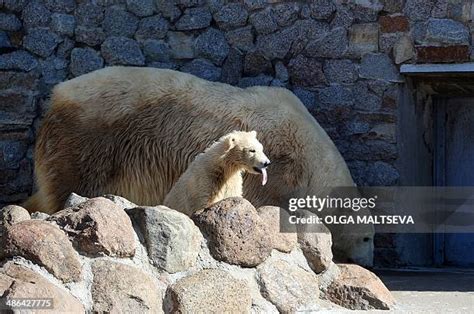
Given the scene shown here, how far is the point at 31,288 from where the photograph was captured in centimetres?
409

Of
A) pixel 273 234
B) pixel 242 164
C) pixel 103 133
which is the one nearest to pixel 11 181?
pixel 103 133

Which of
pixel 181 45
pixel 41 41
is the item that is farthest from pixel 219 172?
pixel 41 41

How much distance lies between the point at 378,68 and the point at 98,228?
4.45 m

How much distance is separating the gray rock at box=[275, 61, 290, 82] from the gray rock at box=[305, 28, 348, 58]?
0.23 metres

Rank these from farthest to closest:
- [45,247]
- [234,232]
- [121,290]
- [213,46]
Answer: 1. [213,46]
2. [234,232]
3. [121,290]
4. [45,247]

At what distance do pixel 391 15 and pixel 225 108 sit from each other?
154 cm

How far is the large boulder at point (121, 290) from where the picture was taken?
443 cm

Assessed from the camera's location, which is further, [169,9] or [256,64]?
[169,9]

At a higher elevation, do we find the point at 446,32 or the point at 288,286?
the point at 446,32

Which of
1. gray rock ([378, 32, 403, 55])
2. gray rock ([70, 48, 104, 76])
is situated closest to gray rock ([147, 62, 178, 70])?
gray rock ([70, 48, 104, 76])

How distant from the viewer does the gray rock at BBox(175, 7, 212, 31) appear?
350 inches

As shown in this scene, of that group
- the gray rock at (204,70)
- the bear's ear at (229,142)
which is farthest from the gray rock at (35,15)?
the bear's ear at (229,142)

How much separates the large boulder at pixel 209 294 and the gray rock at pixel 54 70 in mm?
4646

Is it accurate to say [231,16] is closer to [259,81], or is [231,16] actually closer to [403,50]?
[259,81]
